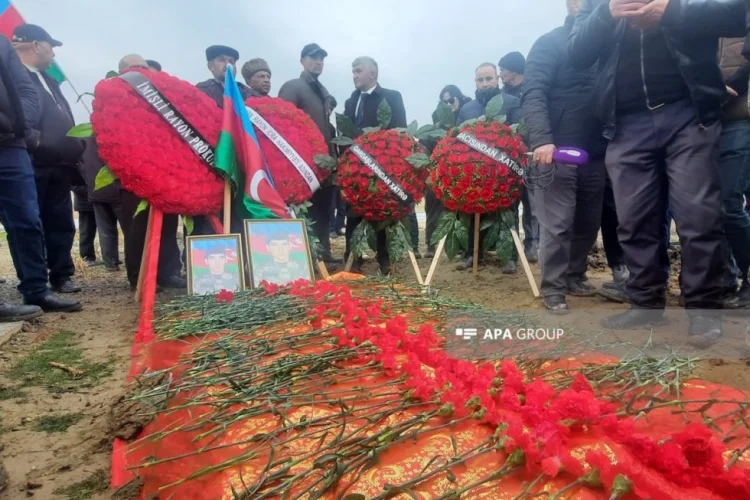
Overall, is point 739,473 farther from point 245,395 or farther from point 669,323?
point 669,323

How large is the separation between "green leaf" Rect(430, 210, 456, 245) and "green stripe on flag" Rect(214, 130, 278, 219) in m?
1.13

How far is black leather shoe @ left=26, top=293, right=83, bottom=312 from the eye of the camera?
3107mm

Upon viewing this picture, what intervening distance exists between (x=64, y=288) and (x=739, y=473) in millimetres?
4181

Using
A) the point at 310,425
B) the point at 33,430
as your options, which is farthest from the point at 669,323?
the point at 33,430

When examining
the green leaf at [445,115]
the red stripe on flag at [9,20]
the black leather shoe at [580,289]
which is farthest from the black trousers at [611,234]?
the red stripe on flag at [9,20]

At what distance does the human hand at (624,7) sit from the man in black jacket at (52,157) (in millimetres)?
3586

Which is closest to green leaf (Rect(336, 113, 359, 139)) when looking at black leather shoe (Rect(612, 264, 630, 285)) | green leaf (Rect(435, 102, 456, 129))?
green leaf (Rect(435, 102, 456, 129))

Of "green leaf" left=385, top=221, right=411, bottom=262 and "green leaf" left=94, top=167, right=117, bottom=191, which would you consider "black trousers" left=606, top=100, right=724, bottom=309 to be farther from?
"green leaf" left=94, top=167, right=117, bottom=191

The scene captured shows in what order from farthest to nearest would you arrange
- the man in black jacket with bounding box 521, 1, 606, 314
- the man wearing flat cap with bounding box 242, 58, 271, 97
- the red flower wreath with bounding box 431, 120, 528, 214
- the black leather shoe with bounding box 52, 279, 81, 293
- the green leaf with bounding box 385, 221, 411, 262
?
1. the man wearing flat cap with bounding box 242, 58, 271, 97
2. the black leather shoe with bounding box 52, 279, 81, 293
3. the green leaf with bounding box 385, 221, 411, 262
4. the red flower wreath with bounding box 431, 120, 528, 214
5. the man in black jacket with bounding box 521, 1, 606, 314

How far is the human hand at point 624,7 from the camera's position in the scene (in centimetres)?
231

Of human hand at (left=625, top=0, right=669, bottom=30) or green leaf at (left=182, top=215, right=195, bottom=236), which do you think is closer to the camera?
human hand at (left=625, top=0, right=669, bottom=30)

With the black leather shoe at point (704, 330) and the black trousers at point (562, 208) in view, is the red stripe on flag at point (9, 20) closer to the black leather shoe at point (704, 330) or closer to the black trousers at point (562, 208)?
the black trousers at point (562, 208)

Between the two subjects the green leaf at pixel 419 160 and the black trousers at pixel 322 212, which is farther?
the black trousers at pixel 322 212

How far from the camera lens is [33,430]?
161 cm
